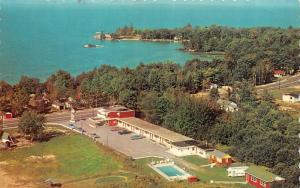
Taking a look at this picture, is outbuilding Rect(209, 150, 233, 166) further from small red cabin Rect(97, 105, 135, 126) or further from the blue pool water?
small red cabin Rect(97, 105, 135, 126)

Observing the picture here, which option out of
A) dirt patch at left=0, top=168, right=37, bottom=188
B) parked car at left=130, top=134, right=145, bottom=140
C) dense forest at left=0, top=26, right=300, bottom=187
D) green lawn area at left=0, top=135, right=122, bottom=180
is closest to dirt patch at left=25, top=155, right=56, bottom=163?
green lawn area at left=0, top=135, right=122, bottom=180

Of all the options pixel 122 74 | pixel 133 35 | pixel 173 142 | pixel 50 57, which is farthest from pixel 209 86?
pixel 133 35

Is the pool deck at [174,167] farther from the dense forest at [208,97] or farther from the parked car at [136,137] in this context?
the parked car at [136,137]

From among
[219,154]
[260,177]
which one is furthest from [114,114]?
[260,177]

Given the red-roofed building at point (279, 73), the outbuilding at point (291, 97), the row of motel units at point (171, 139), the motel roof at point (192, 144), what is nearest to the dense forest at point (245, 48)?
the red-roofed building at point (279, 73)

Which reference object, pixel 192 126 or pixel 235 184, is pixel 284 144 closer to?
pixel 235 184
